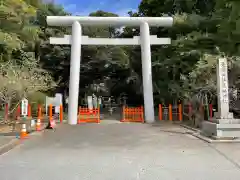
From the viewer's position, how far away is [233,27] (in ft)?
49.6

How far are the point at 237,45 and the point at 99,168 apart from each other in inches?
537

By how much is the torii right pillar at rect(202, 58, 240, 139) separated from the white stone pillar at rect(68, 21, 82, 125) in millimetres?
9266

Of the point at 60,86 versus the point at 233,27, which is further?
the point at 60,86

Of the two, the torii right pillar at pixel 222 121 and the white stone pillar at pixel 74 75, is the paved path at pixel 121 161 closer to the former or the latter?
the torii right pillar at pixel 222 121

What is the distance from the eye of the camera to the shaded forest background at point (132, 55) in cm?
1628

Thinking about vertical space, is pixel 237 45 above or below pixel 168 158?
above

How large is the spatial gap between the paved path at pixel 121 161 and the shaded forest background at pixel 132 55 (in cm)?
571

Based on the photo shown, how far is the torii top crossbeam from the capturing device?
19.9 metres

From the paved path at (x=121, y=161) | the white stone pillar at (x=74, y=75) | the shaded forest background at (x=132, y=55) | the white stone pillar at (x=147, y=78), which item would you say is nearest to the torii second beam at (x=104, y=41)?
the white stone pillar at (x=74, y=75)

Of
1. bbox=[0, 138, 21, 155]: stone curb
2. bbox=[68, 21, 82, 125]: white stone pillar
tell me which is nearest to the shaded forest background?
bbox=[68, 21, 82, 125]: white stone pillar

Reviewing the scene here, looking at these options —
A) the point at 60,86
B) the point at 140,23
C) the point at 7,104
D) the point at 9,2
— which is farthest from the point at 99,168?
the point at 60,86

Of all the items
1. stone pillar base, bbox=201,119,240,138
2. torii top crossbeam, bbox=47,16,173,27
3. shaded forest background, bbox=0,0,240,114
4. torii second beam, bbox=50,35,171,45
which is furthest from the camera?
torii second beam, bbox=50,35,171,45

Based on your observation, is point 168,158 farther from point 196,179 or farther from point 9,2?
point 9,2

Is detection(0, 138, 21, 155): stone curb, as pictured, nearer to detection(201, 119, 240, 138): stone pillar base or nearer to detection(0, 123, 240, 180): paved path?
detection(0, 123, 240, 180): paved path
